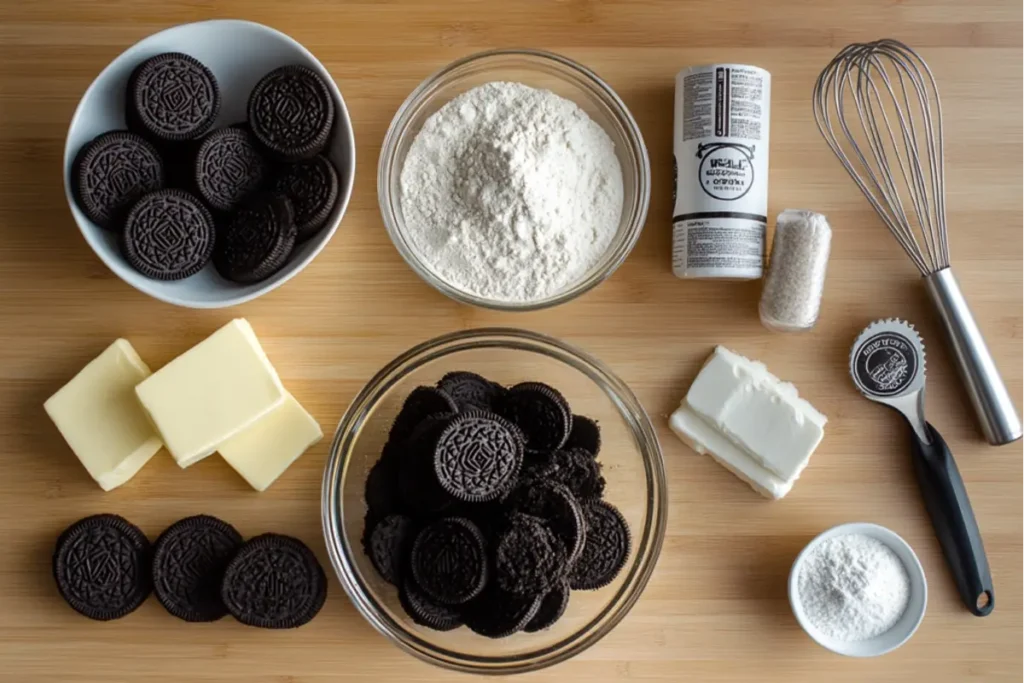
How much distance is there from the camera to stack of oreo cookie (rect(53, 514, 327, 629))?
1.19m

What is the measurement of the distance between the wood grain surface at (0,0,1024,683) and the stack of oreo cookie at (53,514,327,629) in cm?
4

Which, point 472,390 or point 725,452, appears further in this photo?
point 725,452

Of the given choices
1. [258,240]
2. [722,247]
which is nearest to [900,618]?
[722,247]

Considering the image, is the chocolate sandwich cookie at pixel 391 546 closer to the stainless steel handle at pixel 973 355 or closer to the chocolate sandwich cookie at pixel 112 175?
the chocolate sandwich cookie at pixel 112 175

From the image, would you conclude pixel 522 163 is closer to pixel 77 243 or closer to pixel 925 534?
pixel 77 243

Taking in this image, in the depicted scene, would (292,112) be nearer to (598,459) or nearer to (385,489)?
(385,489)

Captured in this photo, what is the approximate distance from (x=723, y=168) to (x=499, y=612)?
25.6 inches

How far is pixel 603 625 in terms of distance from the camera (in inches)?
43.5

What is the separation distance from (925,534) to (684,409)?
0.41 meters

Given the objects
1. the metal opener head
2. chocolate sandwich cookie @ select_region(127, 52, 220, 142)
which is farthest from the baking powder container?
chocolate sandwich cookie @ select_region(127, 52, 220, 142)

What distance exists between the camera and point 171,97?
1.14m

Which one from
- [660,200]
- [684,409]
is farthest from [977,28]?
[684,409]

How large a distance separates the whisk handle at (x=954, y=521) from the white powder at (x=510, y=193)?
0.56 m

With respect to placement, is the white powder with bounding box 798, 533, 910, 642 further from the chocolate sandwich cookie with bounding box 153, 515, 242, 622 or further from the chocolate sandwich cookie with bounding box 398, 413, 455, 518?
the chocolate sandwich cookie with bounding box 153, 515, 242, 622
